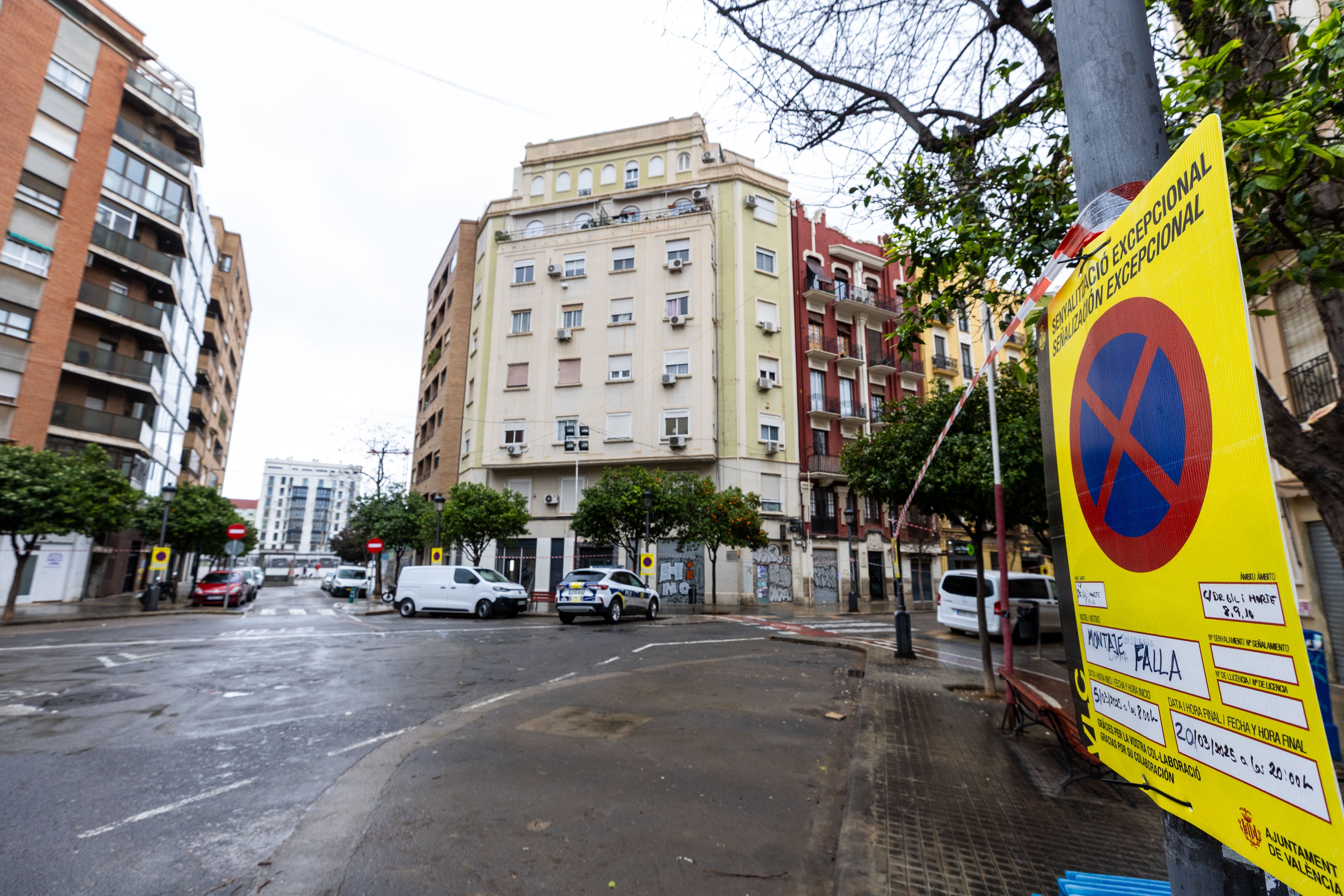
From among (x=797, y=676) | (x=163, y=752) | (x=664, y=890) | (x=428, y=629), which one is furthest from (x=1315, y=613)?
(x=428, y=629)

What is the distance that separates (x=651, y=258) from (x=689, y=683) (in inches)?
1070

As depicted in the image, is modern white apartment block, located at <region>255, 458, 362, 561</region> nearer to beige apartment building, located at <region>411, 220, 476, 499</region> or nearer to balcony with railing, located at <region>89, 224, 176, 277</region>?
beige apartment building, located at <region>411, 220, 476, 499</region>

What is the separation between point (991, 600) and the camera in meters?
16.5

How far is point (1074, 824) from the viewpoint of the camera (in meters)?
4.16

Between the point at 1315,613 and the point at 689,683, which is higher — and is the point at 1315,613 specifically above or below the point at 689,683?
above

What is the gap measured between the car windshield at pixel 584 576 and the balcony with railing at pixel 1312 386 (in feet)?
51.6

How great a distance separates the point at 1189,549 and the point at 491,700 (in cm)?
780

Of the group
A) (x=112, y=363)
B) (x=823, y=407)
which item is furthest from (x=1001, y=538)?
(x=112, y=363)

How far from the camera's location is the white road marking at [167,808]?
385 centimetres

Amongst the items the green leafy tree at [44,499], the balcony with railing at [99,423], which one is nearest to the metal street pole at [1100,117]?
the green leafy tree at [44,499]

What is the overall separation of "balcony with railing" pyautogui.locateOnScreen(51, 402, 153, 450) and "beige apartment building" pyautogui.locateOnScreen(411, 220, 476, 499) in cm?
1361

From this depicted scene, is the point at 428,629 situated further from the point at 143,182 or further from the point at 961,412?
the point at 143,182

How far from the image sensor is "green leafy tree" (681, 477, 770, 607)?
969 inches

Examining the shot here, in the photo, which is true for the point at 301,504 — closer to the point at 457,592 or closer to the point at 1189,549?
the point at 457,592
